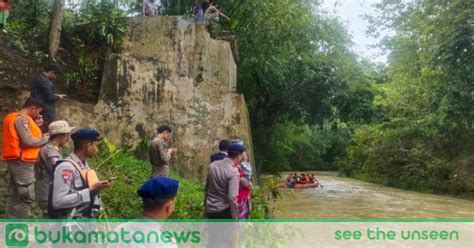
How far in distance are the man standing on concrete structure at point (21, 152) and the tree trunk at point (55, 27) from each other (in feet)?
19.5

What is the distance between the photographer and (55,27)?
34.4 ft

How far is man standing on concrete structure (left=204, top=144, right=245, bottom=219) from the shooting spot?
16.1 ft

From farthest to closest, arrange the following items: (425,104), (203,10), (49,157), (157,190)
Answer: (425,104) → (203,10) → (49,157) → (157,190)

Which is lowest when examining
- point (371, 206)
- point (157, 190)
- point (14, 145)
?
point (371, 206)

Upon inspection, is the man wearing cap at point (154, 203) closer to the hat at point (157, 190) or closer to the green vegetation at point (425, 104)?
the hat at point (157, 190)

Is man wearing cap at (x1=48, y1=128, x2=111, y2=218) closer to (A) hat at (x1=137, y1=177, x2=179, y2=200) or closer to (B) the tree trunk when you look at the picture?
(A) hat at (x1=137, y1=177, x2=179, y2=200)

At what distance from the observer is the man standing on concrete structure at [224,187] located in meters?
4.90

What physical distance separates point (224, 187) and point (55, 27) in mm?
7224

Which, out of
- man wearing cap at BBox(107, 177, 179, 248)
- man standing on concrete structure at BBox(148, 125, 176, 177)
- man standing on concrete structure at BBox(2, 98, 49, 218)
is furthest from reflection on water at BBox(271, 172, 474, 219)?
man wearing cap at BBox(107, 177, 179, 248)

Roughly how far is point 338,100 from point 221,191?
1902cm

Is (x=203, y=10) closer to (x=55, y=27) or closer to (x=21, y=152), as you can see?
(x=55, y=27)

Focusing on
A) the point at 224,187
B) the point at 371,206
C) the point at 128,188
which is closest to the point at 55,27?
the point at 128,188

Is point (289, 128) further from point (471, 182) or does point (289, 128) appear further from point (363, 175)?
point (471, 182)

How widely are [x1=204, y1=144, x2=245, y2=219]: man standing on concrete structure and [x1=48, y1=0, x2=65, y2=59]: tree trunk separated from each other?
688 cm
